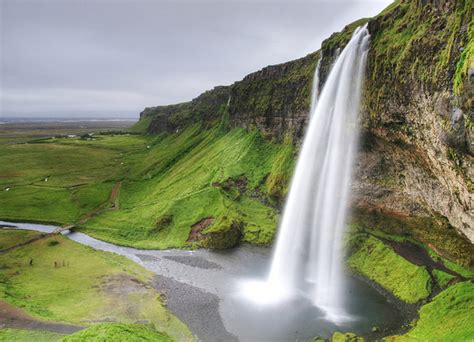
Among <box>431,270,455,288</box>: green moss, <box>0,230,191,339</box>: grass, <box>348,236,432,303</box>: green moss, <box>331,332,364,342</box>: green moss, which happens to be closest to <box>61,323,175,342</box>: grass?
<box>0,230,191,339</box>: grass

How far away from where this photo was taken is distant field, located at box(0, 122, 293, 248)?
6588 cm

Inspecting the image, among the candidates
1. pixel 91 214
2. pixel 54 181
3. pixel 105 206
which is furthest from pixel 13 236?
pixel 54 181

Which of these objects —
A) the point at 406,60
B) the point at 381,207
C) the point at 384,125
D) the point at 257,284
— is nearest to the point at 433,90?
the point at 406,60

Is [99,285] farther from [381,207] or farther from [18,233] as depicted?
[381,207]

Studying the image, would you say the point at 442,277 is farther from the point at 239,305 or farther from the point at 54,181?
the point at 54,181

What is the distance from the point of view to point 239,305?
39188 millimetres

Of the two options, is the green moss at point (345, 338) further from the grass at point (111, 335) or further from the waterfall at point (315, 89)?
the waterfall at point (315, 89)

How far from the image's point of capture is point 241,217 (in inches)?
2618

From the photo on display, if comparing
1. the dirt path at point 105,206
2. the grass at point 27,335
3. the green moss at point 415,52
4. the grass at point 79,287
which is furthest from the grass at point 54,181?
the green moss at point 415,52

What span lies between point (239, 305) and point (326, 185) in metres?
23.5

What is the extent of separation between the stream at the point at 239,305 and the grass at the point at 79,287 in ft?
7.70

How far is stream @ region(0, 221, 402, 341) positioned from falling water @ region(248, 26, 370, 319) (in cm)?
391

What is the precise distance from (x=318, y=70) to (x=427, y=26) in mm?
32347

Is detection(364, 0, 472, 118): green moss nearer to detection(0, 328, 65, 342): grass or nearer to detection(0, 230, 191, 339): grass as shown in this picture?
detection(0, 230, 191, 339): grass
